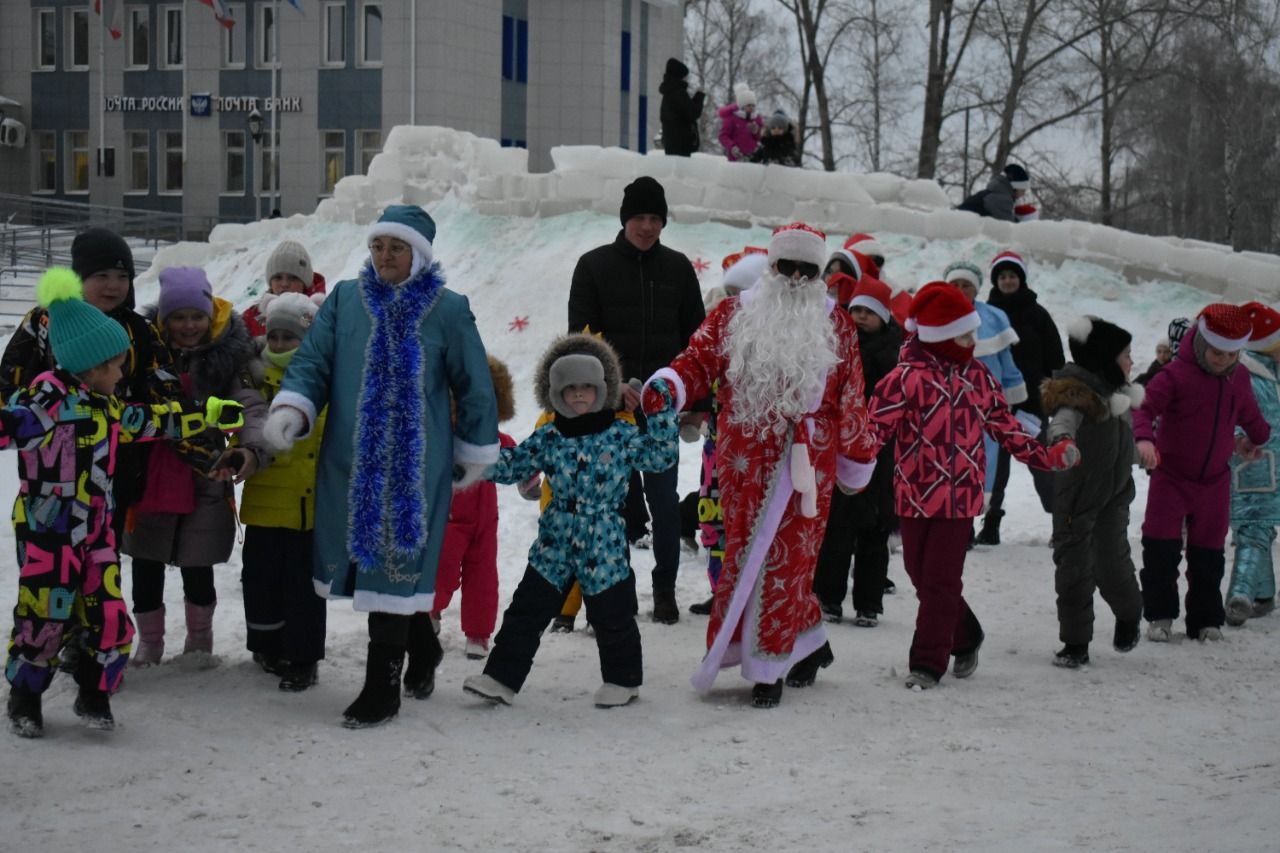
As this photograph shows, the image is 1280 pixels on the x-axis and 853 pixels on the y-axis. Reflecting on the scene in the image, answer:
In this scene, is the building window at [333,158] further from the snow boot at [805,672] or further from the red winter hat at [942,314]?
the snow boot at [805,672]

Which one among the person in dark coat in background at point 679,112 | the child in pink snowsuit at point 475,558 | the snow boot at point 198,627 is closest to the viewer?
the snow boot at point 198,627

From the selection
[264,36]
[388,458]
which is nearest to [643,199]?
[388,458]

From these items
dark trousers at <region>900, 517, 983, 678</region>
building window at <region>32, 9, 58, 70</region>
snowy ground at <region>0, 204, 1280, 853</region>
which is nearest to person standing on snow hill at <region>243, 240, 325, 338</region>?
snowy ground at <region>0, 204, 1280, 853</region>

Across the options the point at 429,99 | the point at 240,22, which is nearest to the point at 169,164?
the point at 240,22

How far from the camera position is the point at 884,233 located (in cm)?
1641

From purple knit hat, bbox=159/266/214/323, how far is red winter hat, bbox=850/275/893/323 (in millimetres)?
3294

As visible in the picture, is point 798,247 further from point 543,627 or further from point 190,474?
point 190,474

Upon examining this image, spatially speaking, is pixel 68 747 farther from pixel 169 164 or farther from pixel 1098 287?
pixel 169 164

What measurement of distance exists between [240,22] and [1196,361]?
32188mm

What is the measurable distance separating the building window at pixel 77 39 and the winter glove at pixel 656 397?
35.6 meters

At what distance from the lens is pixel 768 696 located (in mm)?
5777

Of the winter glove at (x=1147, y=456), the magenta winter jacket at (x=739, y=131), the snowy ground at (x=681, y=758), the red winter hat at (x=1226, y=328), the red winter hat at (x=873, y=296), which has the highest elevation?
the magenta winter jacket at (x=739, y=131)

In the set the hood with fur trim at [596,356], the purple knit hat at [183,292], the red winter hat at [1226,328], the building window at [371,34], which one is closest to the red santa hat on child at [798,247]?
the hood with fur trim at [596,356]

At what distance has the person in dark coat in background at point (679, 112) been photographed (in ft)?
53.5
